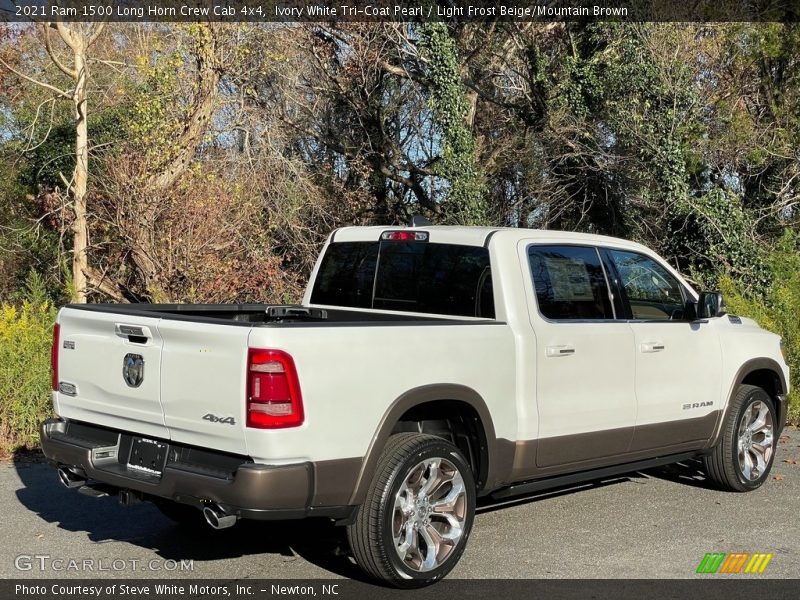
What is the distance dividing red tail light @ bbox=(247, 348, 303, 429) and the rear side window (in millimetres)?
1985

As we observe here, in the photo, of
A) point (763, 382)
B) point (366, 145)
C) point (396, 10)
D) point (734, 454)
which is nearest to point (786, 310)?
point (763, 382)

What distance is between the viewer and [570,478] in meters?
6.04

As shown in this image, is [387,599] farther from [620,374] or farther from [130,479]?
[620,374]

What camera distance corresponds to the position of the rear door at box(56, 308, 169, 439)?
493cm

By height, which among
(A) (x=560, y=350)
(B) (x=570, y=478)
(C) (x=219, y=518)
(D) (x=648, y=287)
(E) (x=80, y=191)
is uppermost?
(E) (x=80, y=191)

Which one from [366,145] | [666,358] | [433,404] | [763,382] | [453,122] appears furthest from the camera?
[366,145]

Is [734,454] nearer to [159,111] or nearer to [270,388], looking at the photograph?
[270,388]

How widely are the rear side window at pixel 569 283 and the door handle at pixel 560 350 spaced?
20 cm

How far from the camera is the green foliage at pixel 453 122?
17.9 m

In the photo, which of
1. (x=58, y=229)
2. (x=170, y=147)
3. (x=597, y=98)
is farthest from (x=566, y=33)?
(x=58, y=229)

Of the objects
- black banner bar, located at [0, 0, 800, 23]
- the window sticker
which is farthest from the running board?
black banner bar, located at [0, 0, 800, 23]

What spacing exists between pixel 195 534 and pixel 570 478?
2.48m

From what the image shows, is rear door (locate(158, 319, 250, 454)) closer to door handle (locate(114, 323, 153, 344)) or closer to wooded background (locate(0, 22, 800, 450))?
door handle (locate(114, 323, 153, 344))

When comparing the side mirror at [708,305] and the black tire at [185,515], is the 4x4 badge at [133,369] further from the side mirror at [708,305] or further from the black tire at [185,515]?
the side mirror at [708,305]
